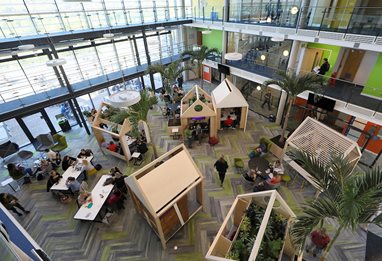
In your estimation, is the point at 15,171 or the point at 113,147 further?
the point at 113,147

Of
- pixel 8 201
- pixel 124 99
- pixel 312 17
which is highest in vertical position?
pixel 312 17

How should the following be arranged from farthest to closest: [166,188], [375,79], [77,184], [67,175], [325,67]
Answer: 1. [325,67]
2. [375,79]
3. [67,175]
4. [77,184]
5. [166,188]

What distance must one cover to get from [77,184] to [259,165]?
24.4ft

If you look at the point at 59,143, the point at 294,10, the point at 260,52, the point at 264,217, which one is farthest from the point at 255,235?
the point at 260,52

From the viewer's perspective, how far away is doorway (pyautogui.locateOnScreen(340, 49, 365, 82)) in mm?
9031

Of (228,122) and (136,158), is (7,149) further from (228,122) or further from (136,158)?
(228,122)

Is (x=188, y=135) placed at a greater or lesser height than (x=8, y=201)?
greater

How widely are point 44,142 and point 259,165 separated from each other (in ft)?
34.3

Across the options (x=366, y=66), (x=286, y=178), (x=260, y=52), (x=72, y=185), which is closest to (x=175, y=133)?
(x=72, y=185)

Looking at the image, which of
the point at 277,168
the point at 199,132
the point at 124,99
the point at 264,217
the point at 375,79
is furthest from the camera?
the point at 199,132

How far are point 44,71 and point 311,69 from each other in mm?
14051

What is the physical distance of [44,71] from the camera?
10.3m

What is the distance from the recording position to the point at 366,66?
28.9ft

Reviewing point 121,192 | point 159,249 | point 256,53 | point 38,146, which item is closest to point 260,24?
point 256,53
